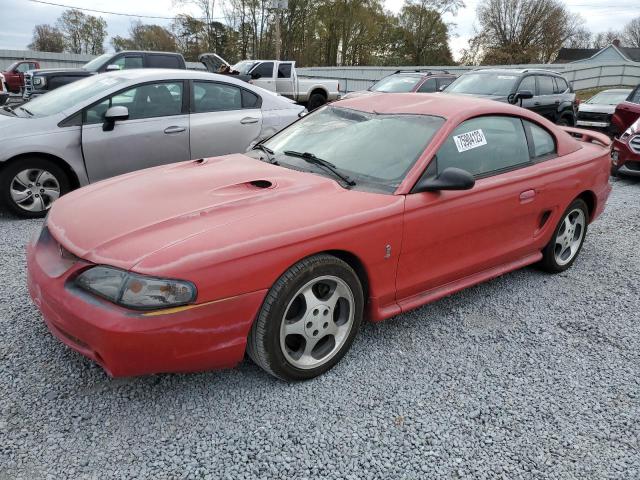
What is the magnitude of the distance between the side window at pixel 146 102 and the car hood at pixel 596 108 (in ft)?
35.3

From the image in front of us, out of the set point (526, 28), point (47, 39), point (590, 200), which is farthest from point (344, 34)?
point (590, 200)

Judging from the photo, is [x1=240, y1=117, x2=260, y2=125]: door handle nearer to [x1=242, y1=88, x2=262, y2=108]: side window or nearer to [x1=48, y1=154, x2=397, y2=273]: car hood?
[x1=242, y1=88, x2=262, y2=108]: side window

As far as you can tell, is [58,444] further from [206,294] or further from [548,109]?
[548,109]

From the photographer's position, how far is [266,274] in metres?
2.27

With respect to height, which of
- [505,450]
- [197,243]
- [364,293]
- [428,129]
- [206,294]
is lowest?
[505,450]

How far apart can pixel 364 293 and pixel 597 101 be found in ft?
42.5

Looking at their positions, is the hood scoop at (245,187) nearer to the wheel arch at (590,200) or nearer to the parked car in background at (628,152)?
the wheel arch at (590,200)

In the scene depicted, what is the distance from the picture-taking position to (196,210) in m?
2.53

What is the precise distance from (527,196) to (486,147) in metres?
0.46

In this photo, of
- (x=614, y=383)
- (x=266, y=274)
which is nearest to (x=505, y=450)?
(x=614, y=383)

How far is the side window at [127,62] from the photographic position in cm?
1213

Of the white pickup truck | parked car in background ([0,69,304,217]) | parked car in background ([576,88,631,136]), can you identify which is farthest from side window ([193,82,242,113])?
the white pickup truck

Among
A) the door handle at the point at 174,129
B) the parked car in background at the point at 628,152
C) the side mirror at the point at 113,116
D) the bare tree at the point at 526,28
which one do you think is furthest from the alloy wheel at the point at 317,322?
the bare tree at the point at 526,28

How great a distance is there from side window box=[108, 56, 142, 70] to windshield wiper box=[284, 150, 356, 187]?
34.4 feet
